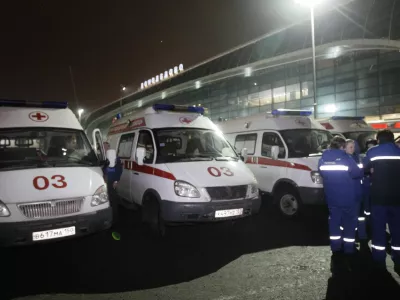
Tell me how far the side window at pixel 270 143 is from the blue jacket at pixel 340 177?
232cm

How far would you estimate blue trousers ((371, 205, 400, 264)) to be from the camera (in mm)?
4242

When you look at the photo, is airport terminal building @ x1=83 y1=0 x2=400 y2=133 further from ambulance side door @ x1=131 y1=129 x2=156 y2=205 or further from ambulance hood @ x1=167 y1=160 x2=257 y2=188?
ambulance side door @ x1=131 y1=129 x2=156 y2=205

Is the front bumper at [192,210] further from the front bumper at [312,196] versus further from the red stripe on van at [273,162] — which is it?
the red stripe on van at [273,162]

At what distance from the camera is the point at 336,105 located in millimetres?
23688

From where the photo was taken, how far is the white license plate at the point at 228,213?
16.7ft

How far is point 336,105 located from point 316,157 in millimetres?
18930

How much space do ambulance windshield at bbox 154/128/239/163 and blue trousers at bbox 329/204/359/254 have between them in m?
2.13

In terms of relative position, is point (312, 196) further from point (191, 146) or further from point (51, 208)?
point (51, 208)

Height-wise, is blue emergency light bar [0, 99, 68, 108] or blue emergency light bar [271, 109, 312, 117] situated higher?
blue emergency light bar [0, 99, 68, 108]

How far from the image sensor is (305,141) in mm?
7332

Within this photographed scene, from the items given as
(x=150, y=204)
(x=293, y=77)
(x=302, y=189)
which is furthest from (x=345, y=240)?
(x=293, y=77)

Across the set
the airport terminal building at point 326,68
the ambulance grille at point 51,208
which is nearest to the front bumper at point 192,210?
the ambulance grille at point 51,208

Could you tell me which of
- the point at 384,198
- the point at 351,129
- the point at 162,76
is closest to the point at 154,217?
the point at 384,198

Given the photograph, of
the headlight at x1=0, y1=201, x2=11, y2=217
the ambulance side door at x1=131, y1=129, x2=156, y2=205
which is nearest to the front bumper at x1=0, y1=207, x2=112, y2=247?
the headlight at x1=0, y1=201, x2=11, y2=217
